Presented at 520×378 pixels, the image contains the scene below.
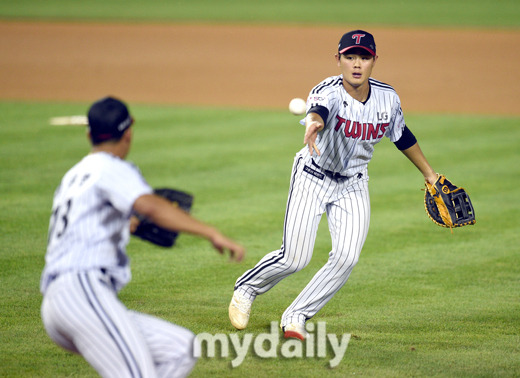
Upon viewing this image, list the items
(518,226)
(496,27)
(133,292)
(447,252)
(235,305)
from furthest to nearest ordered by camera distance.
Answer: (496,27)
(518,226)
(447,252)
(133,292)
(235,305)

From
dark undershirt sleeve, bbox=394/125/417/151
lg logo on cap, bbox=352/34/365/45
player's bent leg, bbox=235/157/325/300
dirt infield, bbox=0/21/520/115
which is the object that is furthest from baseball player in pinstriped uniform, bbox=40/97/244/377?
dirt infield, bbox=0/21/520/115

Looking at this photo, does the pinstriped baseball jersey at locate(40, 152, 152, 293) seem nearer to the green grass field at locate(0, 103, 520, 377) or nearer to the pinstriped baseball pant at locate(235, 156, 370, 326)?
the green grass field at locate(0, 103, 520, 377)

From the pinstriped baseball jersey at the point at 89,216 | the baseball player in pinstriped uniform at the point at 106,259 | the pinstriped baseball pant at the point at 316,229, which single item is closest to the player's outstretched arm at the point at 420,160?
the pinstriped baseball pant at the point at 316,229

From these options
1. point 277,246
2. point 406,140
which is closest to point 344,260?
point 406,140

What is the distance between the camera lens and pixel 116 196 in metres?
3.26

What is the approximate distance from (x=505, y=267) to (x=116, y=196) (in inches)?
187

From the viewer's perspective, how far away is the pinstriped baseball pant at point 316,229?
505 cm

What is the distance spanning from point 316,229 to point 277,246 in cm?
244

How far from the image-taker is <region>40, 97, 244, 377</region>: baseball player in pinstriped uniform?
10.6 ft

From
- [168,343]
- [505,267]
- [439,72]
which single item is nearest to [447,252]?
[505,267]

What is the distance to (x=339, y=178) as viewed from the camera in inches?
203

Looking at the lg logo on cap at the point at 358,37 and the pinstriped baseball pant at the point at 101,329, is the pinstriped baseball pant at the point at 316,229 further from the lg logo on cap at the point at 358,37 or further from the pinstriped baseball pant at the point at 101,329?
the pinstriped baseball pant at the point at 101,329

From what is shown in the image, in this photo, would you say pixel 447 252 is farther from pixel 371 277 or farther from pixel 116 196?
pixel 116 196

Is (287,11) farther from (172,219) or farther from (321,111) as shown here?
(172,219)
